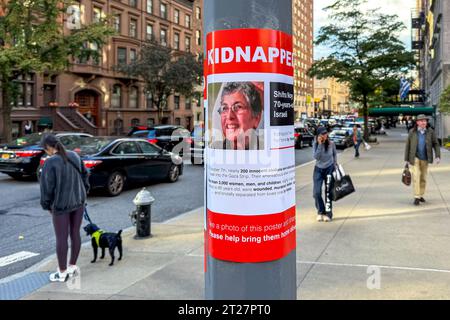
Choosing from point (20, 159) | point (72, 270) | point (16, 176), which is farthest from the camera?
point (16, 176)

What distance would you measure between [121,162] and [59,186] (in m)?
7.18

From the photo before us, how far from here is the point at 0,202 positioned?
11.1 meters

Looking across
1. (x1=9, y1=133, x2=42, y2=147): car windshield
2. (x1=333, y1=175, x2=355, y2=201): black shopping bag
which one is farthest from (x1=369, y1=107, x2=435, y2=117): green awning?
(x1=333, y1=175, x2=355, y2=201): black shopping bag

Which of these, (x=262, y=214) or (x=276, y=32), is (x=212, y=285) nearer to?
(x=262, y=214)

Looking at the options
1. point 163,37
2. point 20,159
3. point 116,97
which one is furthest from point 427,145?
point 163,37

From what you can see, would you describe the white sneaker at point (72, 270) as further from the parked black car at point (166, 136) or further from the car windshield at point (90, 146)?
the parked black car at point (166, 136)

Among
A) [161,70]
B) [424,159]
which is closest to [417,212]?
[424,159]

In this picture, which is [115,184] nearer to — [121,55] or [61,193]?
[61,193]

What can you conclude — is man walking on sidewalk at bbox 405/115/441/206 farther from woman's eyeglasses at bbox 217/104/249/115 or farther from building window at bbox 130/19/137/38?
building window at bbox 130/19/137/38

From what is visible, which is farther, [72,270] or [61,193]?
[72,270]

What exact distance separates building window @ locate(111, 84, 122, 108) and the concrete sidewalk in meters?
34.7

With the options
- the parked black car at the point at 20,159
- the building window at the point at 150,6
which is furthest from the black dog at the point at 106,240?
the building window at the point at 150,6

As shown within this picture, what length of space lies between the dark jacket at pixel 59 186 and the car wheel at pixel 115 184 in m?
6.45

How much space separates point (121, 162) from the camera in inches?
492
